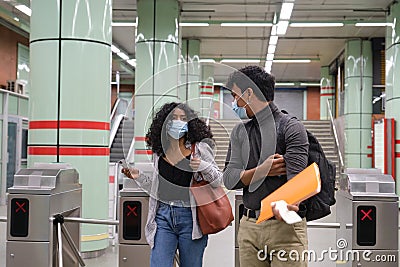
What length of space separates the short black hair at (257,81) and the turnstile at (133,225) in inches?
61.5

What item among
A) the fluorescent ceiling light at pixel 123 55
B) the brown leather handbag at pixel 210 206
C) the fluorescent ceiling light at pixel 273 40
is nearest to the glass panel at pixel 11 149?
the fluorescent ceiling light at pixel 123 55

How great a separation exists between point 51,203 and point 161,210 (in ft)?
3.47

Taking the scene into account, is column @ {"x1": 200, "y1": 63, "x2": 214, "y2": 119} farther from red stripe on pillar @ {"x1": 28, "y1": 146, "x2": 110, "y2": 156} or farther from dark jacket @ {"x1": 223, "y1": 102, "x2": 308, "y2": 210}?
red stripe on pillar @ {"x1": 28, "y1": 146, "x2": 110, "y2": 156}

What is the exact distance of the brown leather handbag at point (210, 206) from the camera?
2768mm

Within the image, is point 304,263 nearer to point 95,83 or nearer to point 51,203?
point 51,203

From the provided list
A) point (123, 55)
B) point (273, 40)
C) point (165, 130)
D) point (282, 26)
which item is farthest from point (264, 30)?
point (165, 130)

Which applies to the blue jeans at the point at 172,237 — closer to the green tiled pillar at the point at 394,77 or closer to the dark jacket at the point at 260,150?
the dark jacket at the point at 260,150

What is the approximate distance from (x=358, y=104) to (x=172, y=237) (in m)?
14.2

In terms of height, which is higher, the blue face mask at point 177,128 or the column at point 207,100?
the column at point 207,100

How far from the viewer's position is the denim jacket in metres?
2.70

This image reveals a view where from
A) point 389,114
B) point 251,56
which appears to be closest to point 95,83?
point 389,114

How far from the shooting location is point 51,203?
11.7 ft

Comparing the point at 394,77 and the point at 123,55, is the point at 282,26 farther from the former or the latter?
the point at 123,55

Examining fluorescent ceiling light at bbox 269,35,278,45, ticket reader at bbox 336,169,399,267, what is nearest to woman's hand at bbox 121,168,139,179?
ticket reader at bbox 336,169,399,267
